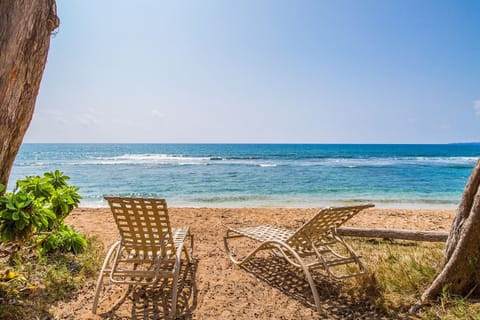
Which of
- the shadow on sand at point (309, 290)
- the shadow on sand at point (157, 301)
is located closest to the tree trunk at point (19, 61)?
the shadow on sand at point (157, 301)

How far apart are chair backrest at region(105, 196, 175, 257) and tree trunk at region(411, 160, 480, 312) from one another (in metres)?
2.55

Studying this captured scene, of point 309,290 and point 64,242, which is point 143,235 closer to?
point 64,242

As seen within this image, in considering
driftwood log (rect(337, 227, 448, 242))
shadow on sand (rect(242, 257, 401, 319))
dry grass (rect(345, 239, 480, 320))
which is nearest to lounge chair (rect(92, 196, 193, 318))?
shadow on sand (rect(242, 257, 401, 319))

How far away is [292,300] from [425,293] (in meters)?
1.26

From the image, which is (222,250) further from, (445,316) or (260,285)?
(445,316)

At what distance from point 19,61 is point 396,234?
231 inches

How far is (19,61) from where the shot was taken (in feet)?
9.66

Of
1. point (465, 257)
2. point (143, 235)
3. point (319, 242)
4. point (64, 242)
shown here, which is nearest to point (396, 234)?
point (319, 242)

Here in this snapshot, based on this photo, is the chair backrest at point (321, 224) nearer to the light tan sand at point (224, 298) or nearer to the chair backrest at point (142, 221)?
the light tan sand at point (224, 298)

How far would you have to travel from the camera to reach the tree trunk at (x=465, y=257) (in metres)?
2.71

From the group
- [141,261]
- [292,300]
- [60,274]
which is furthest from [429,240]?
[60,274]

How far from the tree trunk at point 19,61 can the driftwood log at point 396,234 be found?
5.01 m

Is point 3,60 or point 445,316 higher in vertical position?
point 3,60

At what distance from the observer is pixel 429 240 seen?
5043 millimetres
